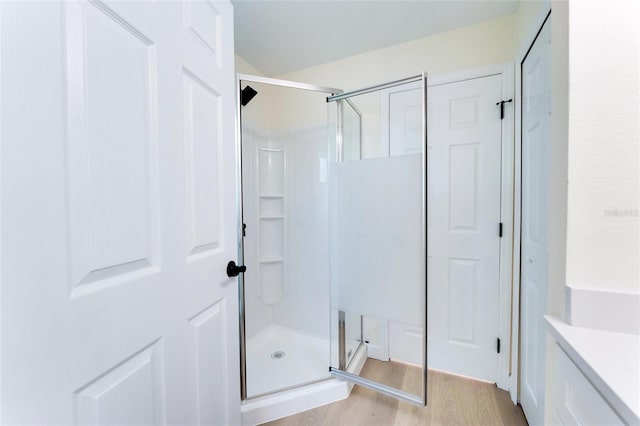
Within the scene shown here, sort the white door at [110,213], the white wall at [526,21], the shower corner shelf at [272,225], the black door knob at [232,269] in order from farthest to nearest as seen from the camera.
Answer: the shower corner shelf at [272,225], the white wall at [526,21], the black door knob at [232,269], the white door at [110,213]

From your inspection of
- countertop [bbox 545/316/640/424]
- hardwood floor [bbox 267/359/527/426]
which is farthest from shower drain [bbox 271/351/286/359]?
countertop [bbox 545/316/640/424]

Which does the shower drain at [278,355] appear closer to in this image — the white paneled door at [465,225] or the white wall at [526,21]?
the white paneled door at [465,225]

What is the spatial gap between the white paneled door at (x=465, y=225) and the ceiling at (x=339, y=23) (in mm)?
394

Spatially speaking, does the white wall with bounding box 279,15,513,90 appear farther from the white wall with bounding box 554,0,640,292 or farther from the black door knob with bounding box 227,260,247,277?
the black door knob with bounding box 227,260,247,277

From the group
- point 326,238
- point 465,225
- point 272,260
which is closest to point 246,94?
point 326,238

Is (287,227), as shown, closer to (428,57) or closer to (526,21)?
(428,57)

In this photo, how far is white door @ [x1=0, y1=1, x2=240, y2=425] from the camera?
1.42 ft

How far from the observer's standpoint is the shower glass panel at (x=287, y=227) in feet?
6.42

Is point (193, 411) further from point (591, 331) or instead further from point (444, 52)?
point (444, 52)

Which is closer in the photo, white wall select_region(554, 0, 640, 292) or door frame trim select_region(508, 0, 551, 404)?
white wall select_region(554, 0, 640, 292)

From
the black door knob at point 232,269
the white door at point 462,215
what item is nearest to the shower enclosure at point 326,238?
the white door at point 462,215

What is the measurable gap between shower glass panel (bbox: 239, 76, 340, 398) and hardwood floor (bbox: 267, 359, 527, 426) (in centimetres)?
41

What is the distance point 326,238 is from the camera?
195cm

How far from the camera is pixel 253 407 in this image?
1.38 meters
